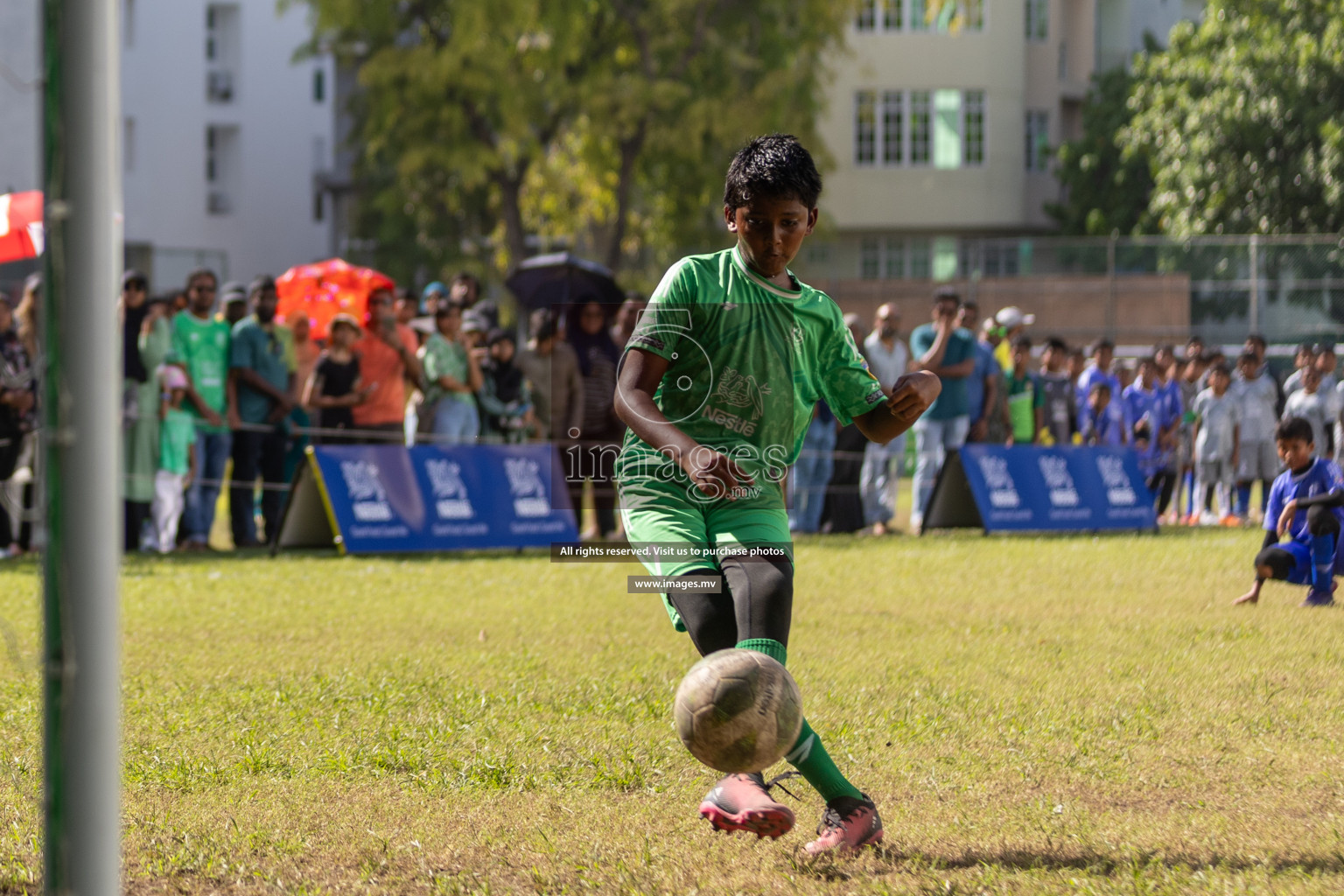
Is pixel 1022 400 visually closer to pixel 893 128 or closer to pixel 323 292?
pixel 323 292

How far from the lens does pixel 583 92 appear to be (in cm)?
3325

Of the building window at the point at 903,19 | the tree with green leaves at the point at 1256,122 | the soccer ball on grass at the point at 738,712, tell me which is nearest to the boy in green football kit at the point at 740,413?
the soccer ball on grass at the point at 738,712

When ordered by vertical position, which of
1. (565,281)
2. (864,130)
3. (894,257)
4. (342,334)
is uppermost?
(864,130)

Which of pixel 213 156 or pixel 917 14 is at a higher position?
pixel 917 14

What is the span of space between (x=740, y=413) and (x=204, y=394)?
1088 cm

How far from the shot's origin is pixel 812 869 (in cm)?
486

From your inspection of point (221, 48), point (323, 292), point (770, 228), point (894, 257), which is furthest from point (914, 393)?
point (221, 48)

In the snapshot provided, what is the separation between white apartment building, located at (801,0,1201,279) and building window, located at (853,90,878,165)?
2 cm

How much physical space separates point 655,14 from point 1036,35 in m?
17.7

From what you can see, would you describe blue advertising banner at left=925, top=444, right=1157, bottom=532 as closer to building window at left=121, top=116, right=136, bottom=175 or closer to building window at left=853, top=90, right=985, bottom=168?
building window at left=853, top=90, right=985, bottom=168

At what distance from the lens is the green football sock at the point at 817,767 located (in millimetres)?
4934

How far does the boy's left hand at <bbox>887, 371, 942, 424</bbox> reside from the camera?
16.6ft

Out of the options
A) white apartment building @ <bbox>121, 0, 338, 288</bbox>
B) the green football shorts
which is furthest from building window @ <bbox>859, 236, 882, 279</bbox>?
the green football shorts

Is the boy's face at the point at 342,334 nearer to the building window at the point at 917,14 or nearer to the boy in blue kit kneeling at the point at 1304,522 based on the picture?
the boy in blue kit kneeling at the point at 1304,522
